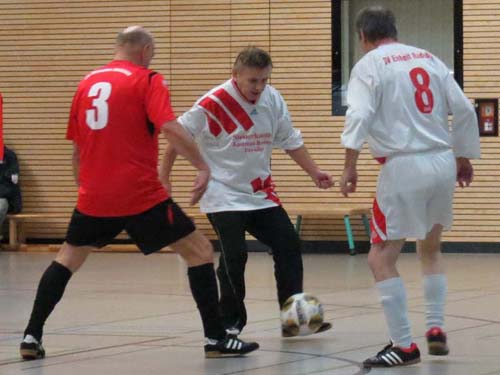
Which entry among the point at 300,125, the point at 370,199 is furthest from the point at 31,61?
the point at 370,199

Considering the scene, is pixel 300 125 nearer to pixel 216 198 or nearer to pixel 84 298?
pixel 84 298

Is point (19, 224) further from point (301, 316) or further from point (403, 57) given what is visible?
point (403, 57)

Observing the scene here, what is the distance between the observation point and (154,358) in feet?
23.5

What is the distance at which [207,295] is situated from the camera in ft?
23.5

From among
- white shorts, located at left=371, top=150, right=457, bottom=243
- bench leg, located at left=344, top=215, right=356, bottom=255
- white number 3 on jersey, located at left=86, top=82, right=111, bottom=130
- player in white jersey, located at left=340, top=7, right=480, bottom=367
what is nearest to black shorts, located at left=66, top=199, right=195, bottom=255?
white number 3 on jersey, located at left=86, top=82, right=111, bottom=130

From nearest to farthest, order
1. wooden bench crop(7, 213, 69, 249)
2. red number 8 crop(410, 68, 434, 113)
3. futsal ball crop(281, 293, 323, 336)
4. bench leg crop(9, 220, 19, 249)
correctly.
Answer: red number 8 crop(410, 68, 434, 113), futsal ball crop(281, 293, 323, 336), wooden bench crop(7, 213, 69, 249), bench leg crop(9, 220, 19, 249)

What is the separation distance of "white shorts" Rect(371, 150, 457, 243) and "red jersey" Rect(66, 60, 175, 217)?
1.31m

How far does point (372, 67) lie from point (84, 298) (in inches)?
186

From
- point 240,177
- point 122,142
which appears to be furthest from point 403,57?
point 122,142

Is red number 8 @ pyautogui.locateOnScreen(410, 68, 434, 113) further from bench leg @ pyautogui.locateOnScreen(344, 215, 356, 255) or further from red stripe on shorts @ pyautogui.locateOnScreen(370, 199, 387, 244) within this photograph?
bench leg @ pyautogui.locateOnScreen(344, 215, 356, 255)

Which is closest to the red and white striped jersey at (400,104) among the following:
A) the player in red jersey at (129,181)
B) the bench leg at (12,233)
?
the player in red jersey at (129,181)

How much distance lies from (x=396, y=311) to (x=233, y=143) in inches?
70.4

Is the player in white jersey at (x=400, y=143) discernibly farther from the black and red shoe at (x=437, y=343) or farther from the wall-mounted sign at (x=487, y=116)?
the wall-mounted sign at (x=487, y=116)

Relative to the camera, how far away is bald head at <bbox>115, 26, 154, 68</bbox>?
7.16 m
